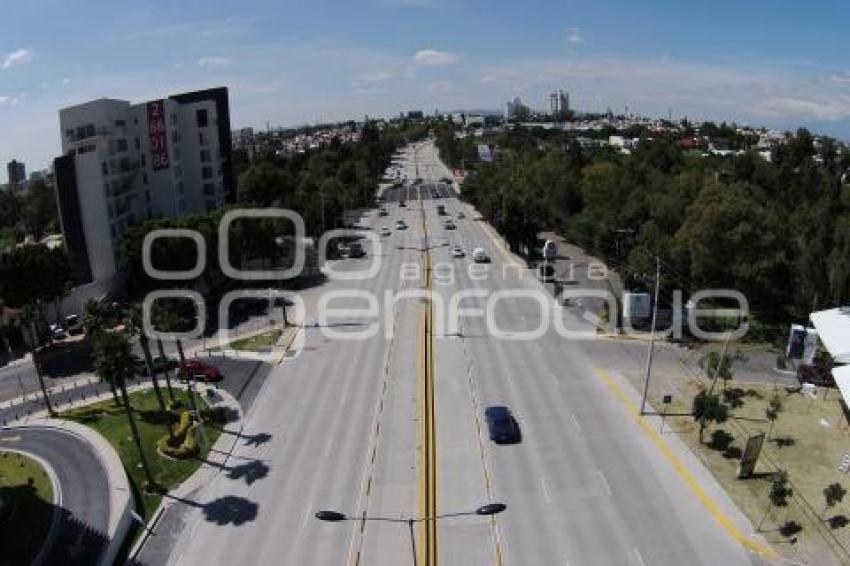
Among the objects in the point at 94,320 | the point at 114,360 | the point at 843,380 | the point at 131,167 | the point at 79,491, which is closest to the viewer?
the point at 79,491

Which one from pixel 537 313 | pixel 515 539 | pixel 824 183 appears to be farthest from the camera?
pixel 824 183

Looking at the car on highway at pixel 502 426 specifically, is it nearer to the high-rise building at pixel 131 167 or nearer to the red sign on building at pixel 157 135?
the high-rise building at pixel 131 167

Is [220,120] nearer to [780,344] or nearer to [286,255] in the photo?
[286,255]

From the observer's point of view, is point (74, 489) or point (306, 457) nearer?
point (74, 489)

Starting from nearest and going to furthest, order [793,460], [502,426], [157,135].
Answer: [793,460] < [502,426] < [157,135]

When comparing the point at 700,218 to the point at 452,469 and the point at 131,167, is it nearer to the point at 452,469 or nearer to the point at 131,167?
the point at 452,469

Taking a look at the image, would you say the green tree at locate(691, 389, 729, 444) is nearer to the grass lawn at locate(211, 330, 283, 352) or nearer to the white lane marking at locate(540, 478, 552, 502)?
the white lane marking at locate(540, 478, 552, 502)

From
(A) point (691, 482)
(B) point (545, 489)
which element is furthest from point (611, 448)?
(B) point (545, 489)

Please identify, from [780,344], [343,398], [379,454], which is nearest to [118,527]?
[379,454]
